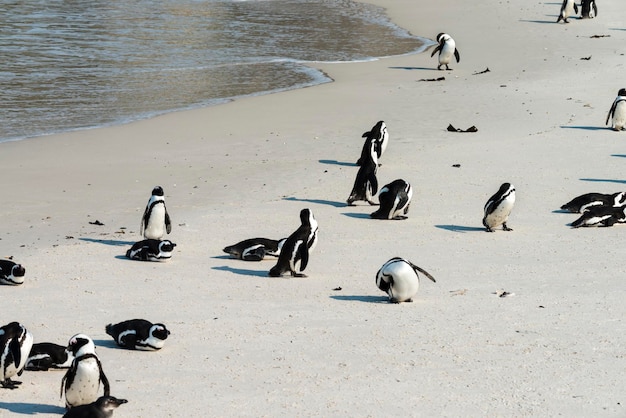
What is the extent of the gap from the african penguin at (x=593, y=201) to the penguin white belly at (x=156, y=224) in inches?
147

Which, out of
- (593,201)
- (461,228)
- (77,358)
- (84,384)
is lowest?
(461,228)

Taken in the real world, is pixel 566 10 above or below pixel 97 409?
below

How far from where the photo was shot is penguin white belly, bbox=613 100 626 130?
45.3ft

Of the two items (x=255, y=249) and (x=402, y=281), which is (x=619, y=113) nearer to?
(x=255, y=249)

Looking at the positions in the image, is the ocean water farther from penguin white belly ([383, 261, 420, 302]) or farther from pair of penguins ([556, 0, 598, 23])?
penguin white belly ([383, 261, 420, 302])

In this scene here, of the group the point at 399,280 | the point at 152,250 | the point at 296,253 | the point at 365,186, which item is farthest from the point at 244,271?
the point at 365,186

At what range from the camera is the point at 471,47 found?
77.3 ft

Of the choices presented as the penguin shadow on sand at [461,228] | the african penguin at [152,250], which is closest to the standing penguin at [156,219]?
the african penguin at [152,250]

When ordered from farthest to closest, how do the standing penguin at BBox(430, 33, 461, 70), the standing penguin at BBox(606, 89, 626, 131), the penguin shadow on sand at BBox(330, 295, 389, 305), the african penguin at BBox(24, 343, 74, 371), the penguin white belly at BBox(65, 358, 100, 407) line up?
the standing penguin at BBox(430, 33, 461, 70) → the standing penguin at BBox(606, 89, 626, 131) → the penguin shadow on sand at BBox(330, 295, 389, 305) → the african penguin at BBox(24, 343, 74, 371) → the penguin white belly at BBox(65, 358, 100, 407)

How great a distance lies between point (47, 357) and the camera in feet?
19.5

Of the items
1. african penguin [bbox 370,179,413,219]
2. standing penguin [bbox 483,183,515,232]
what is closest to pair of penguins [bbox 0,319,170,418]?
standing penguin [bbox 483,183,515,232]

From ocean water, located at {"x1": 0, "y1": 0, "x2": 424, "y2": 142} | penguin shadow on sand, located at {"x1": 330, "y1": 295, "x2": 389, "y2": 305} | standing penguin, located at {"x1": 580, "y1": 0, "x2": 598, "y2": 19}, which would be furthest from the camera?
standing penguin, located at {"x1": 580, "y1": 0, "x2": 598, "y2": 19}

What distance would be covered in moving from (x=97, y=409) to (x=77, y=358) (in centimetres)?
54

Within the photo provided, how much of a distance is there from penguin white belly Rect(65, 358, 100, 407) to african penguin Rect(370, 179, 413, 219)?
4.96 metres
